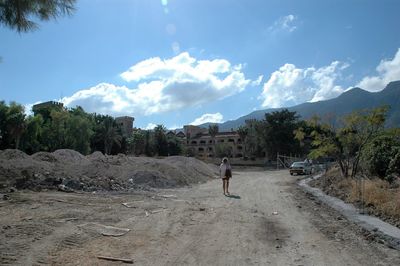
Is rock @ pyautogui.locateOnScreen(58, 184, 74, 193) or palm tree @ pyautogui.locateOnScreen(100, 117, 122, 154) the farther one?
palm tree @ pyautogui.locateOnScreen(100, 117, 122, 154)

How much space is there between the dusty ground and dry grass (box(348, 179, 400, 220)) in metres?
1.39

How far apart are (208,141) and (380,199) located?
14815 centimetres

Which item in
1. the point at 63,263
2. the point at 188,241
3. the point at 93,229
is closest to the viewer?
→ the point at 63,263

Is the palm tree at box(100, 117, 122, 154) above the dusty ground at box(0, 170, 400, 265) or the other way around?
above

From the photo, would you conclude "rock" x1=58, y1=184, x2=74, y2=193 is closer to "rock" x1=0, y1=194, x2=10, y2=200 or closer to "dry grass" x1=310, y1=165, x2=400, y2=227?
"rock" x1=0, y1=194, x2=10, y2=200

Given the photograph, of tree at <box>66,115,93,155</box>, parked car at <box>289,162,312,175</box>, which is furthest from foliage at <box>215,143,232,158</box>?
parked car at <box>289,162,312,175</box>

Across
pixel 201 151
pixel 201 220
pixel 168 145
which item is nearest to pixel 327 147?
pixel 201 220

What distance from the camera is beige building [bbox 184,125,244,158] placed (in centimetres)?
15065

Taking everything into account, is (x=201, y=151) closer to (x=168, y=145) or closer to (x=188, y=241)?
(x=168, y=145)

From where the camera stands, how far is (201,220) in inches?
533

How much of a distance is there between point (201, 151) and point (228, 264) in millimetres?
154989

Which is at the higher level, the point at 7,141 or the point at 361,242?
the point at 7,141

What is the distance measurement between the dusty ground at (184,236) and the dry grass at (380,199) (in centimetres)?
139

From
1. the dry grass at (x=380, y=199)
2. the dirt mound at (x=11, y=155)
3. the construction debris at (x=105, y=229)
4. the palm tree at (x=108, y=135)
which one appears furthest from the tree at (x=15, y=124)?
the construction debris at (x=105, y=229)
